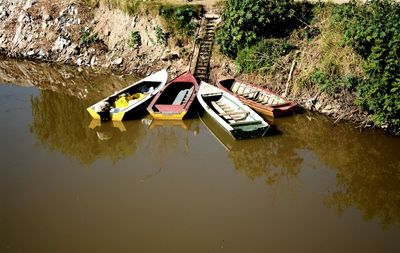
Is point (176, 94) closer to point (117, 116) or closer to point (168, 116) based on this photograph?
point (168, 116)

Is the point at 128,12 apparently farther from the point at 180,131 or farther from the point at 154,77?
the point at 180,131

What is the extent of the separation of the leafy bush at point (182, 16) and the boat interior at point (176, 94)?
11.0ft

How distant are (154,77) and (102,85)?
10.2ft

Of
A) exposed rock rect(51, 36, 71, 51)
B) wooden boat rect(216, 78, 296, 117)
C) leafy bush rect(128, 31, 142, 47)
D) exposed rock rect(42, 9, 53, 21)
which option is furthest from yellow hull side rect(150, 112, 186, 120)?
exposed rock rect(42, 9, 53, 21)

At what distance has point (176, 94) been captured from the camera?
16516 mm

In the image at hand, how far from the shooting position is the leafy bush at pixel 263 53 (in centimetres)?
1661

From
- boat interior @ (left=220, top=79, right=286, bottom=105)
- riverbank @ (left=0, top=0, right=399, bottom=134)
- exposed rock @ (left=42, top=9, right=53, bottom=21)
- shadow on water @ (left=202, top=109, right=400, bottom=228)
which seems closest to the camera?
shadow on water @ (left=202, top=109, right=400, bottom=228)

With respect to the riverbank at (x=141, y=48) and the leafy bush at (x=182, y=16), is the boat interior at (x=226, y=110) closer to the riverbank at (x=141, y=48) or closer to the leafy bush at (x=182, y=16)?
the riverbank at (x=141, y=48)

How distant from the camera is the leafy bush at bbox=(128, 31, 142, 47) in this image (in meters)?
19.5

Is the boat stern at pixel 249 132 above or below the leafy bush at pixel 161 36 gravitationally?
below

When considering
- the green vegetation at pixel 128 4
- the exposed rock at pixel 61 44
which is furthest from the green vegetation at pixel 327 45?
the exposed rock at pixel 61 44

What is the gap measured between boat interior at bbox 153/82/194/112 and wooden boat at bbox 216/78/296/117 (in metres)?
1.24

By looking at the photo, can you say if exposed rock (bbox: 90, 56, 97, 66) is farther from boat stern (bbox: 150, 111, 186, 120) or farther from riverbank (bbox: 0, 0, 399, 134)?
boat stern (bbox: 150, 111, 186, 120)

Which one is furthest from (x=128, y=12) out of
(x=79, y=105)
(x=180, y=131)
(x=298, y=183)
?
(x=298, y=183)
